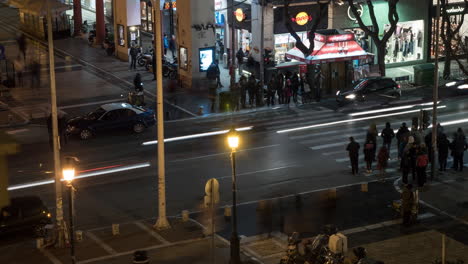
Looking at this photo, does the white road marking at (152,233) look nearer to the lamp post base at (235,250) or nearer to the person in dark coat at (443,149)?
the lamp post base at (235,250)

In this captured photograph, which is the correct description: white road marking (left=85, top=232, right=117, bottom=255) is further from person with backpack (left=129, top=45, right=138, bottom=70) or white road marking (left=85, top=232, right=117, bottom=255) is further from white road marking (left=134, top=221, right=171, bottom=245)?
person with backpack (left=129, top=45, right=138, bottom=70)

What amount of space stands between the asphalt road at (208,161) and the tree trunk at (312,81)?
2630 mm

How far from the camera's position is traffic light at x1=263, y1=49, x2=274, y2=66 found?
4719 cm

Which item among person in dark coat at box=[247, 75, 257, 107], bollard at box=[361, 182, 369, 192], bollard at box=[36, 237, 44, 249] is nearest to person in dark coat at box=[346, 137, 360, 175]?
bollard at box=[361, 182, 369, 192]

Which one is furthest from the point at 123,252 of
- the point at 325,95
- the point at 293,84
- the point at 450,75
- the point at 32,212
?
the point at 450,75

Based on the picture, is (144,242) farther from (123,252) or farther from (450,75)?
(450,75)

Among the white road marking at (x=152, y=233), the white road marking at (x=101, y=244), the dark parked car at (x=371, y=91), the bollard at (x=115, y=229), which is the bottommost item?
the white road marking at (x=101, y=244)

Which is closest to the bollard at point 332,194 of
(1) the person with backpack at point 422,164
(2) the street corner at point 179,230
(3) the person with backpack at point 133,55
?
(1) the person with backpack at point 422,164

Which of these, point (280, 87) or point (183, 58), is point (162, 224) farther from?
point (183, 58)

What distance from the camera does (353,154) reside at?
91.4 feet

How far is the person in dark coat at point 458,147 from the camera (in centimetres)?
2795

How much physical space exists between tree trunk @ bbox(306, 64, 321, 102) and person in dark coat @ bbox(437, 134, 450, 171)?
1333 centimetres

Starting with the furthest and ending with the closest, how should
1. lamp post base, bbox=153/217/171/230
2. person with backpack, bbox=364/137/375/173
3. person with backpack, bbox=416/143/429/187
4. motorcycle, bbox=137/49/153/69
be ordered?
motorcycle, bbox=137/49/153/69 → person with backpack, bbox=364/137/375/173 → person with backpack, bbox=416/143/429/187 → lamp post base, bbox=153/217/171/230

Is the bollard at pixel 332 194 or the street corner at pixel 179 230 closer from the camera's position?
the street corner at pixel 179 230
